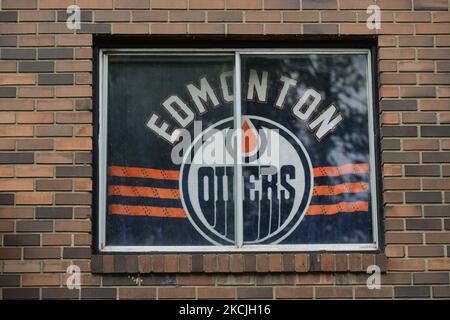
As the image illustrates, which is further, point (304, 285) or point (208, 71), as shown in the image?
point (208, 71)

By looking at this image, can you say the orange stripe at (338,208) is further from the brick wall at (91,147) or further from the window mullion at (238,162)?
the window mullion at (238,162)

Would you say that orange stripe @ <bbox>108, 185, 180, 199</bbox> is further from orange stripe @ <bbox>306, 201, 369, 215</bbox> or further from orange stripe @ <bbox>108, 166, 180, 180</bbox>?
orange stripe @ <bbox>306, 201, 369, 215</bbox>

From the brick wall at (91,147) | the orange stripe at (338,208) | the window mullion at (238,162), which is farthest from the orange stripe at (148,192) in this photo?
the orange stripe at (338,208)

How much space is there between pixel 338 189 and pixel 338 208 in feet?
0.41

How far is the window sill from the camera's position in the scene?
6.67 metres

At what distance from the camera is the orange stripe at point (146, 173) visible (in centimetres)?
698

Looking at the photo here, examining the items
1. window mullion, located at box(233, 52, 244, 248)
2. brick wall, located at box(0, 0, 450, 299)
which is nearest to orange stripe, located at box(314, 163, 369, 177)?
brick wall, located at box(0, 0, 450, 299)

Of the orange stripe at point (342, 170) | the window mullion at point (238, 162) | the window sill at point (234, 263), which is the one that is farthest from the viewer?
the orange stripe at point (342, 170)

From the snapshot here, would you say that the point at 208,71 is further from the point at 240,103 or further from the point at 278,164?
the point at 278,164

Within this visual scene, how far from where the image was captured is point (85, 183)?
6.78 metres

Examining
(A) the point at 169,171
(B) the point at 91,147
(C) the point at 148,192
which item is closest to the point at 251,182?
(A) the point at 169,171

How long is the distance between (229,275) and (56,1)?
82.5 inches
